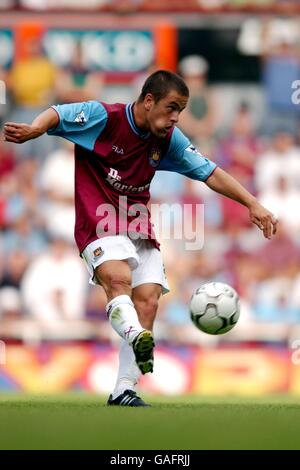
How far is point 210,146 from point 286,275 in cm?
226

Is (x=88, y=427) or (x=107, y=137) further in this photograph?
(x=107, y=137)

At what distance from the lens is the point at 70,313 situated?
55.5ft

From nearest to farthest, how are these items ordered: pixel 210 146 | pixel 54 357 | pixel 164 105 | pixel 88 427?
pixel 88 427 → pixel 164 105 → pixel 54 357 → pixel 210 146

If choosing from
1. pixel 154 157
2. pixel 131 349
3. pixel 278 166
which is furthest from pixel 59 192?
pixel 131 349

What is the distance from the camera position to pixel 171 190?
1755cm

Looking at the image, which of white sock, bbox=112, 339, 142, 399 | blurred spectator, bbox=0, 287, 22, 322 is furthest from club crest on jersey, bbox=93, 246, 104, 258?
blurred spectator, bbox=0, 287, 22, 322

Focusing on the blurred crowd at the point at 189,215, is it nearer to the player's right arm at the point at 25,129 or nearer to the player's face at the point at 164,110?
the player's face at the point at 164,110

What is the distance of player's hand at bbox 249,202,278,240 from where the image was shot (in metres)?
9.39

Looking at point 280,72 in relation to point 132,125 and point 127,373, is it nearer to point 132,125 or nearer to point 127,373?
point 132,125

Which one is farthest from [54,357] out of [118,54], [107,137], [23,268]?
[107,137]

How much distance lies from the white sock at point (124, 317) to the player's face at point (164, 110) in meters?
1.31

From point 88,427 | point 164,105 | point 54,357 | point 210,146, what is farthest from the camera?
point 210,146

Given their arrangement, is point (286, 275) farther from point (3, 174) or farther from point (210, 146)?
point (3, 174)

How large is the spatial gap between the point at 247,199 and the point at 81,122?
4.70 feet
